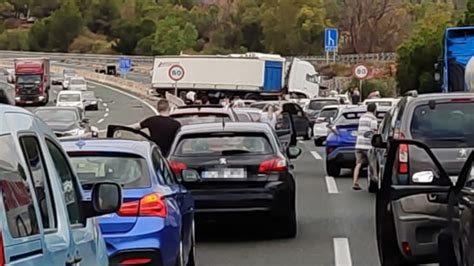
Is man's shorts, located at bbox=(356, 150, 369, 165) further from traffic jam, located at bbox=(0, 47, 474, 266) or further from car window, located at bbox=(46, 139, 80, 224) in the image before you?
car window, located at bbox=(46, 139, 80, 224)

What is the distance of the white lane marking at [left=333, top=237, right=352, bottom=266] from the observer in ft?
41.5

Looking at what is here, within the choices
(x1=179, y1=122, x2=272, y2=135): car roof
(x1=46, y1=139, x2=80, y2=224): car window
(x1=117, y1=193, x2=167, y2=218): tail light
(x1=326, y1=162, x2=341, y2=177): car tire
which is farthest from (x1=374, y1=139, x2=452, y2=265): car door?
(x1=326, y1=162, x2=341, y2=177): car tire

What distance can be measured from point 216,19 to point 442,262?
482 feet

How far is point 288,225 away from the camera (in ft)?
47.6

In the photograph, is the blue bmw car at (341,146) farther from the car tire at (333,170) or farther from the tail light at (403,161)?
the tail light at (403,161)

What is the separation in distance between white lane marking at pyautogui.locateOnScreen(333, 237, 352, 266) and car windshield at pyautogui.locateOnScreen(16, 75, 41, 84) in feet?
203

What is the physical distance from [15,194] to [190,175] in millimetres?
9171

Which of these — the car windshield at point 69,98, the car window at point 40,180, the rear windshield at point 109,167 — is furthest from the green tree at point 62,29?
the car window at point 40,180

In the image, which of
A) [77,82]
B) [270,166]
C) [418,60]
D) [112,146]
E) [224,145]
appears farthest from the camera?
[77,82]

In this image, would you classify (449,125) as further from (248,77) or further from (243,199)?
(248,77)

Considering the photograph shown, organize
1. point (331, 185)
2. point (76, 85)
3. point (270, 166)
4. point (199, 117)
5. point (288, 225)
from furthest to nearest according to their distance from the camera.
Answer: point (76, 85) < point (331, 185) < point (199, 117) < point (288, 225) < point (270, 166)

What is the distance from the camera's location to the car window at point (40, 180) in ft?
17.1

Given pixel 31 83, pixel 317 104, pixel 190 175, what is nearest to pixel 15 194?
pixel 190 175

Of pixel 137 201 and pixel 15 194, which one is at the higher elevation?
pixel 15 194
